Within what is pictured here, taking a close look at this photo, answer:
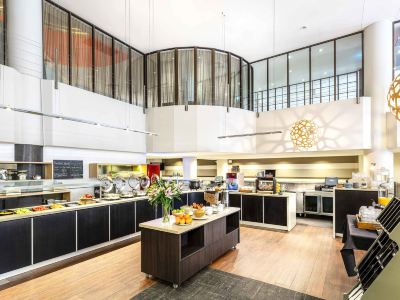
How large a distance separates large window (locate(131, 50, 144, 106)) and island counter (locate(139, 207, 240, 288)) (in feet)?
22.3

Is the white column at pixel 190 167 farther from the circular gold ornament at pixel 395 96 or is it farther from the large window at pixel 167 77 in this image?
the circular gold ornament at pixel 395 96

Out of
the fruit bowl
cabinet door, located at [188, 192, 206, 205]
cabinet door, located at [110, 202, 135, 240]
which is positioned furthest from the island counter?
cabinet door, located at [188, 192, 206, 205]

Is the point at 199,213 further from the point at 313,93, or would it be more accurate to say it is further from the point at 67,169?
the point at 313,93

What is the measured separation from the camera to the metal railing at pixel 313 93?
8.77 meters

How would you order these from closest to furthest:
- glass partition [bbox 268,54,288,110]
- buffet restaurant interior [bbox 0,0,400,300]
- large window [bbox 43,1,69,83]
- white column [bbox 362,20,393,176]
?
1. buffet restaurant interior [bbox 0,0,400,300]
2. large window [bbox 43,1,69,83]
3. white column [bbox 362,20,393,176]
4. glass partition [bbox 268,54,288,110]

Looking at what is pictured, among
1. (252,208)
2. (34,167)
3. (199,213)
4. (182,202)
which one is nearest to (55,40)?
(34,167)

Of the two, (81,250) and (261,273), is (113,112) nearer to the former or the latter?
(81,250)

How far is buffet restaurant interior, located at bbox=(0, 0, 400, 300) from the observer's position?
3682 mm

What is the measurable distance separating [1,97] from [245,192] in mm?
6820

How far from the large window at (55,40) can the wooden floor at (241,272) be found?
5.54m

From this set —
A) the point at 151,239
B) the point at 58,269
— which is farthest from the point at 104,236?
the point at 151,239

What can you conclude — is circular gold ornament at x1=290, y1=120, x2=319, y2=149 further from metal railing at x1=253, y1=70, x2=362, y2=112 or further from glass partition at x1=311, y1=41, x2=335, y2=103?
glass partition at x1=311, y1=41, x2=335, y2=103

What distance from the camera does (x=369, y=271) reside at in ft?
5.89

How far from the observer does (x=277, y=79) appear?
441 inches
